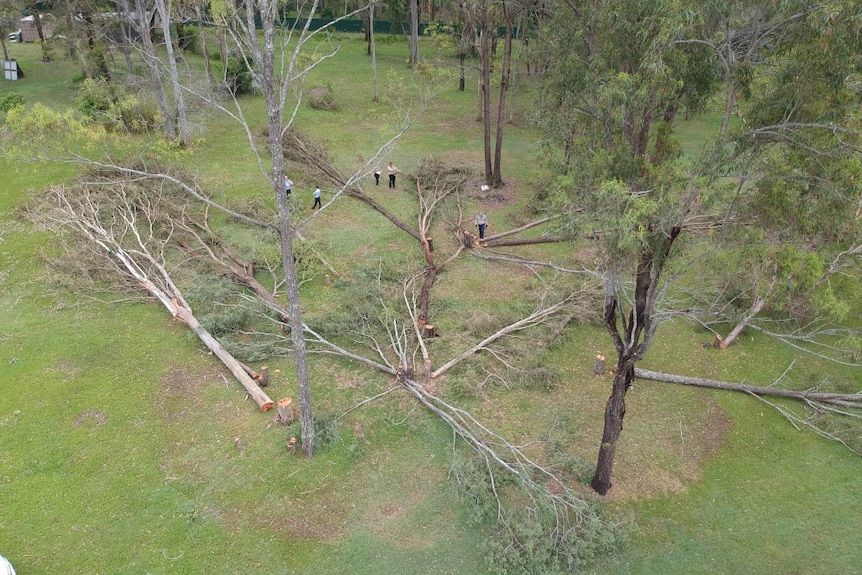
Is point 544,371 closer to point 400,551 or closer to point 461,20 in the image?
point 400,551

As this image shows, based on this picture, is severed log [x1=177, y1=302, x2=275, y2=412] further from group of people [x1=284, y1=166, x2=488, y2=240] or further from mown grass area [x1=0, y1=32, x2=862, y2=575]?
group of people [x1=284, y1=166, x2=488, y2=240]

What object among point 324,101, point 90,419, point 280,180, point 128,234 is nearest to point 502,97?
point 324,101

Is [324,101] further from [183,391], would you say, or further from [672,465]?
[672,465]

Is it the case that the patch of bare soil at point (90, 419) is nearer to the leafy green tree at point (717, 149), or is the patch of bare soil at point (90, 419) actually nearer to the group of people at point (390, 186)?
the group of people at point (390, 186)

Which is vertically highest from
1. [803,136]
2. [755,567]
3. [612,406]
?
[803,136]

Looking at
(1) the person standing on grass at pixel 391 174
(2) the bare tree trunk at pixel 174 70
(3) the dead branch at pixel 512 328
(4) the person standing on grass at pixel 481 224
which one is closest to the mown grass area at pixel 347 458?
(3) the dead branch at pixel 512 328

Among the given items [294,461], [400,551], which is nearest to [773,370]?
[400,551]

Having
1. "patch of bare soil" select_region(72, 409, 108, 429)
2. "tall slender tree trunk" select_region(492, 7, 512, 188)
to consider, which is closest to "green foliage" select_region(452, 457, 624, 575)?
"patch of bare soil" select_region(72, 409, 108, 429)
